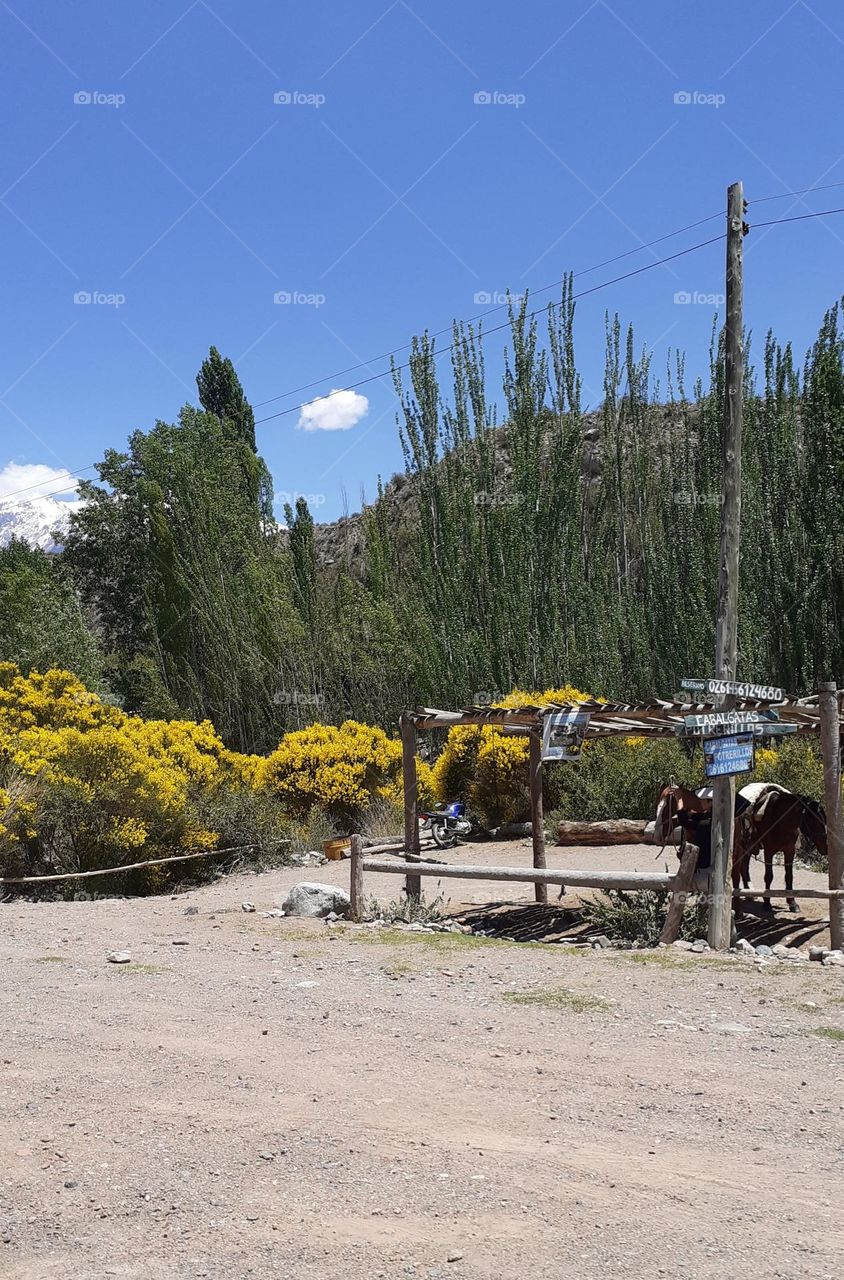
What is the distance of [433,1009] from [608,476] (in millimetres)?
20673

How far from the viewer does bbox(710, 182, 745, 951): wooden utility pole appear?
8883 mm

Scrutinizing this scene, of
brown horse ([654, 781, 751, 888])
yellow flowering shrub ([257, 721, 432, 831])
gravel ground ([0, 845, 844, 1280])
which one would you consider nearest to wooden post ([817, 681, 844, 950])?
gravel ground ([0, 845, 844, 1280])

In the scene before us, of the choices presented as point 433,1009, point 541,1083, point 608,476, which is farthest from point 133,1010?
point 608,476

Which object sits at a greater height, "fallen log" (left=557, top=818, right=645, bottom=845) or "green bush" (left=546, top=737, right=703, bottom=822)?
"green bush" (left=546, top=737, right=703, bottom=822)

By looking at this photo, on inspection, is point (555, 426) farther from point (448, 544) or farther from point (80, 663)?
point (80, 663)

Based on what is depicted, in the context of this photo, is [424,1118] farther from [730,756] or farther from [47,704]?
[47,704]

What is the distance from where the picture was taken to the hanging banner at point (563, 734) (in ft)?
33.6

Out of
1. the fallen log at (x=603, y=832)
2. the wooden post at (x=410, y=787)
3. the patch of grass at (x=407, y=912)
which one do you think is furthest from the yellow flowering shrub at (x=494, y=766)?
the patch of grass at (x=407, y=912)

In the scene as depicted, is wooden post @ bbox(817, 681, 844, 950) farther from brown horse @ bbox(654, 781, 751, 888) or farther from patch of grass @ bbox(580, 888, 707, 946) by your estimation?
brown horse @ bbox(654, 781, 751, 888)

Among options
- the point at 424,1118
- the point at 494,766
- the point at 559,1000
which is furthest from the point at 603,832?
the point at 424,1118

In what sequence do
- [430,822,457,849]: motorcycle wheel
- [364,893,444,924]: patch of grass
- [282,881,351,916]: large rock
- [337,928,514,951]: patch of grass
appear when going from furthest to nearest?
[430,822,457,849]: motorcycle wheel < [282,881,351,916]: large rock < [364,893,444,924]: patch of grass < [337,928,514,951]: patch of grass

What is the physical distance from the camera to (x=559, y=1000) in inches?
289

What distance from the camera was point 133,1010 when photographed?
730cm

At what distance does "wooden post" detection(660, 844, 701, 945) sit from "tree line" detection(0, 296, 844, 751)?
10479 millimetres
